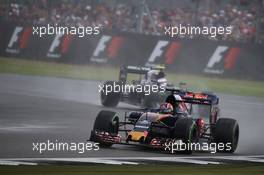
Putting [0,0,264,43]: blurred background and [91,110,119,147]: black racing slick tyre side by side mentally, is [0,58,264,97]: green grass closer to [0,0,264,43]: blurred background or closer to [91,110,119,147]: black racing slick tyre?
[0,0,264,43]: blurred background

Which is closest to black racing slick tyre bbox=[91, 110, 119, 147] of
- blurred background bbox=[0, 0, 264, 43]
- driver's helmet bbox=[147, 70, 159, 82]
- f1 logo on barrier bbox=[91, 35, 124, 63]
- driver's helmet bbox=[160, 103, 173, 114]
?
driver's helmet bbox=[160, 103, 173, 114]

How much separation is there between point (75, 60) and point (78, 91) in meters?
8.93

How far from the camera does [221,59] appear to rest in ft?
142

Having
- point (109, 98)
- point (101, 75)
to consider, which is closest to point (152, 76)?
point (109, 98)

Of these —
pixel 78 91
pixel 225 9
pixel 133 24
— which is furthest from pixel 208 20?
pixel 78 91

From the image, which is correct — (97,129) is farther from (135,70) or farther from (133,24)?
(133,24)

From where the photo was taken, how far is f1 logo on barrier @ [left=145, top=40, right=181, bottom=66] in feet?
145

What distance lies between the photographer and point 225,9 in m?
43.2

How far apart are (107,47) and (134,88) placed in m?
14.1

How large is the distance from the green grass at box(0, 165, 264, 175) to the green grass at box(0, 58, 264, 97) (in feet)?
69.7

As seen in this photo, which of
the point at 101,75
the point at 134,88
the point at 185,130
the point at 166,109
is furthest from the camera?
the point at 101,75

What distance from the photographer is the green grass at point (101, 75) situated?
41.7 m

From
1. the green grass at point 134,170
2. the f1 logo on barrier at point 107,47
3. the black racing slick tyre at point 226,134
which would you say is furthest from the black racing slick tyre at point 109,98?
the f1 logo on barrier at point 107,47

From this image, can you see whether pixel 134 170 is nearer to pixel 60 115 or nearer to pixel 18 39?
pixel 60 115
